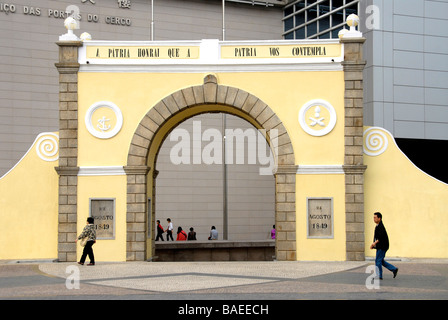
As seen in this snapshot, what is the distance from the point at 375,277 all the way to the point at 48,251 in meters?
9.85

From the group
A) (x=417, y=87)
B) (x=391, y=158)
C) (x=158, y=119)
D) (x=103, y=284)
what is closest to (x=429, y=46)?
(x=417, y=87)

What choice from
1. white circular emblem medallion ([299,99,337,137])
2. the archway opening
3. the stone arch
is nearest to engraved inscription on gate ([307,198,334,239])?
the stone arch

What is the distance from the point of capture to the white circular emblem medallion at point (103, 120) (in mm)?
20938

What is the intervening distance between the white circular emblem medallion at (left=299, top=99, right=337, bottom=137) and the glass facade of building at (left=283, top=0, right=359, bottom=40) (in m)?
12.3

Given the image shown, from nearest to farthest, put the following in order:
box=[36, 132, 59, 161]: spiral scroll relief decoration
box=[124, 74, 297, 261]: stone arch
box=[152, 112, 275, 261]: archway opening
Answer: box=[124, 74, 297, 261]: stone arch, box=[36, 132, 59, 161]: spiral scroll relief decoration, box=[152, 112, 275, 261]: archway opening

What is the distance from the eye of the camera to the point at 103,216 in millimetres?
20703

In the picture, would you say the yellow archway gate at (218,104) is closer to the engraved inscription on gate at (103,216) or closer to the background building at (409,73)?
the engraved inscription on gate at (103,216)

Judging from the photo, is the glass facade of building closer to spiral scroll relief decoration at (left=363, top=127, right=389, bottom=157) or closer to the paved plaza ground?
spiral scroll relief decoration at (left=363, top=127, right=389, bottom=157)

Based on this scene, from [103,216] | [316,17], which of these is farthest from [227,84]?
[316,17]

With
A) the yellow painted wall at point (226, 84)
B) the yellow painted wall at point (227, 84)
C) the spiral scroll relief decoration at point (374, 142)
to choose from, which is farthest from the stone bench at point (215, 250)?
the spiral scroll relief decoration at point (374, 142)

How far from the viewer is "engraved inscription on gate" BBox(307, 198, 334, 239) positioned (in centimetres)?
2059

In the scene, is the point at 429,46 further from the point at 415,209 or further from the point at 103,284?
the point at 103,284

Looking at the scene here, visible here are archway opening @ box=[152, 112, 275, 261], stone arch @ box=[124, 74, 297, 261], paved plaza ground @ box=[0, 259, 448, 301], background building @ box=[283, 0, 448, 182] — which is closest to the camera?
paved plaza ground @ box=[0, 259, 448, 301]
